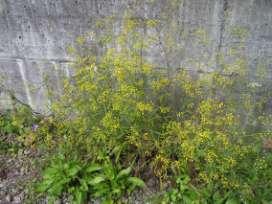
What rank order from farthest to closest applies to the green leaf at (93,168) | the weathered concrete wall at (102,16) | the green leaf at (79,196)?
1. the green leaf at (93,168)
2. the green leaf at (79,196)
3. the weathered concrete wall at (102,16)

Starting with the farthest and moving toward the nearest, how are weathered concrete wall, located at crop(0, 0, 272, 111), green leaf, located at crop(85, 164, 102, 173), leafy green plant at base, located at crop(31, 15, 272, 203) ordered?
1. green leaf, located at crop(85, 164, 102, 173)
2. weathered concrete wall, located at crop(0, 0, 272, 111)
3. leafy green plant at base, located at crop(31, 15, 272, 203)

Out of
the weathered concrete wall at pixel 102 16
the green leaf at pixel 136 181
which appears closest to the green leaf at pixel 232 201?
the green leaf at pixel 136 181

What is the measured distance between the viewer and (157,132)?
319cm

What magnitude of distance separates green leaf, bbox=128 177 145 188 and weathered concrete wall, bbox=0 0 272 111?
3.50ft

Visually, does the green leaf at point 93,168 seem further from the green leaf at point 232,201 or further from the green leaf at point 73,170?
the green leaf at point 232,201

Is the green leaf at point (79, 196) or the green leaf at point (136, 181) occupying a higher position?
the green leaf at point (136, 181)

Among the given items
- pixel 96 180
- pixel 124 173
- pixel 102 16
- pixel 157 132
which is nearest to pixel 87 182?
pixel 96 180

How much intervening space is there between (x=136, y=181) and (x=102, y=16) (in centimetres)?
148

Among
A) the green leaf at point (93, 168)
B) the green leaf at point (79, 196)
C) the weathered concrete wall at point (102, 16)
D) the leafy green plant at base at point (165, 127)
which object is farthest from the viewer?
the green leaf at point (93, 168)

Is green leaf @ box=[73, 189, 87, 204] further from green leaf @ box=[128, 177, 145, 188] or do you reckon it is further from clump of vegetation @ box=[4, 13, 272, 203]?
green leaf @ box=[128, 177, 145, 188]

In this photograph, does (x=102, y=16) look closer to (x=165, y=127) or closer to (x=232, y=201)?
(x=165, y=127)

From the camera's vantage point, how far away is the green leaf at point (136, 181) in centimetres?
326

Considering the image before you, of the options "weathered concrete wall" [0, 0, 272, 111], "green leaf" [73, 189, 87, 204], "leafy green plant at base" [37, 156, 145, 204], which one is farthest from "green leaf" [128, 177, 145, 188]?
"weathered concrete wall" [0, 0, 272, 111]

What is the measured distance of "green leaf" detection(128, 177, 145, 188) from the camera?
128 inches
